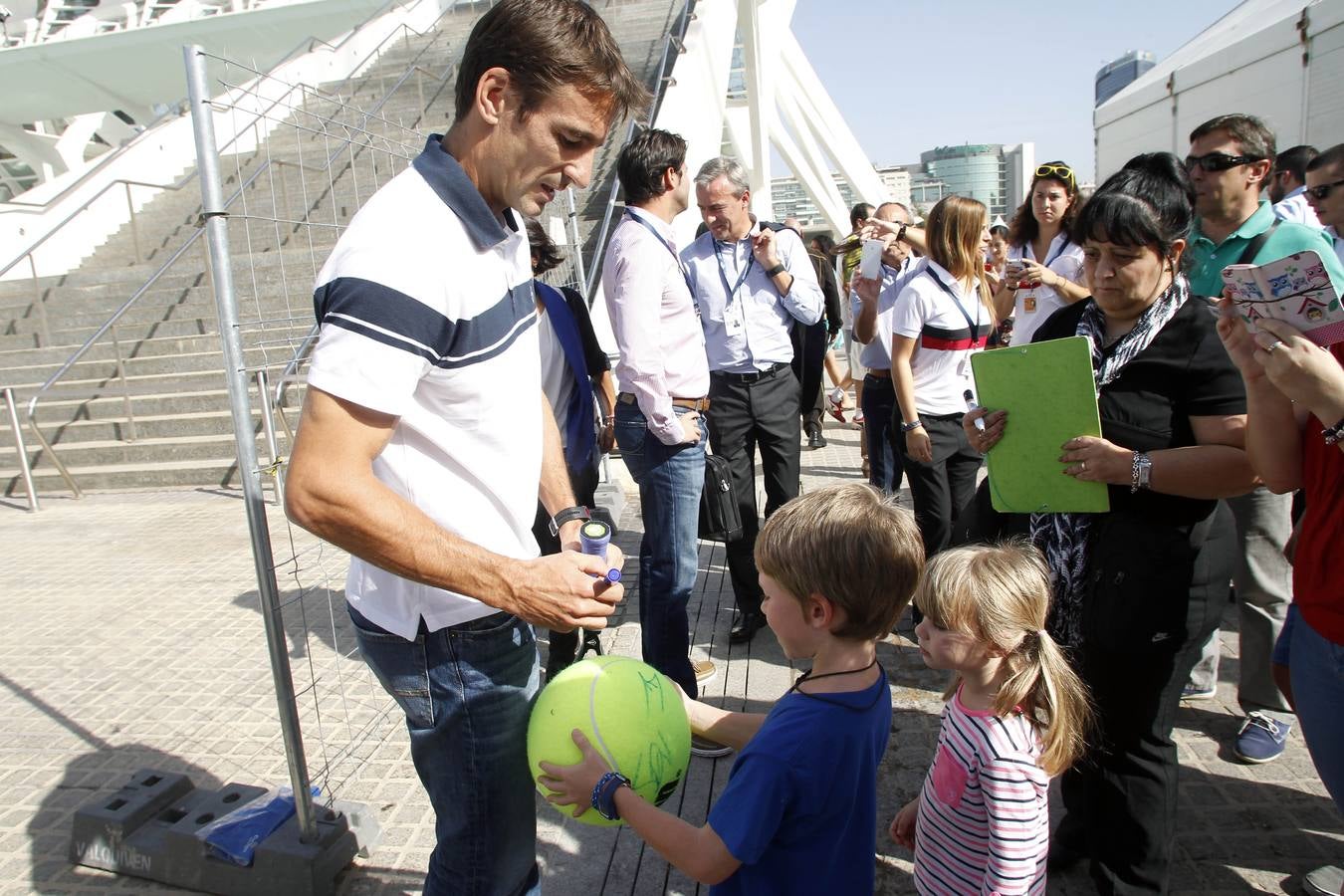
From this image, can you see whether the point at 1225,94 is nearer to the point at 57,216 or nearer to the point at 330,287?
the point at 330,287

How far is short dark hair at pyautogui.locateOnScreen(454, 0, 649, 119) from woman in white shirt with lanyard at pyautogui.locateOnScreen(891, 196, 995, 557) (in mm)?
2879

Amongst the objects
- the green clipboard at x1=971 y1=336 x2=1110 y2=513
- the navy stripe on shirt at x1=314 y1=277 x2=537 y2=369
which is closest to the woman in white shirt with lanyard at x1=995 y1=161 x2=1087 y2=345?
the green clipboard at x1=971 y1=336 x2=1110 y2=513

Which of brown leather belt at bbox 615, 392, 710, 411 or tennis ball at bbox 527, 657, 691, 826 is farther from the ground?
brown leather belt at bbox 615, 392, 710, 411

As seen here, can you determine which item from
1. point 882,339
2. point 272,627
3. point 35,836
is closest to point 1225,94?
point 882,339

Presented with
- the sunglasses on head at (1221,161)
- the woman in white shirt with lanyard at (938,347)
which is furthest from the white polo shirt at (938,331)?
the sunglasses on head at (1221,161)

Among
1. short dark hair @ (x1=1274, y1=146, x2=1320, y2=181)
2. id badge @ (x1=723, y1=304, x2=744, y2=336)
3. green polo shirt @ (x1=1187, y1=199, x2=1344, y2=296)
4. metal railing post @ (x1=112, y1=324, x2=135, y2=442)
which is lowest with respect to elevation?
metal railing post @ (x1=112, y1=324, x2=135, y2=442)

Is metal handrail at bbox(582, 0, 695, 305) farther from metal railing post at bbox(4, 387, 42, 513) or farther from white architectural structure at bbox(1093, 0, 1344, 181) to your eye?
white architectural structure at bbox(1093, 0, 1344, 181)

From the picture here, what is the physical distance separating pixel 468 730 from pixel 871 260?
4.47 m

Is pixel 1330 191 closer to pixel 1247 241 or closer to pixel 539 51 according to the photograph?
pixel 1247 241

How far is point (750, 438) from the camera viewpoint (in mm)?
4605

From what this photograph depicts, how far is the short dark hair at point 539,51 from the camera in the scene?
5.21ft

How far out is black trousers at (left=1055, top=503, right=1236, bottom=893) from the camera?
2.23 meters

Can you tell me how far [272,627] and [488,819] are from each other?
1.05m

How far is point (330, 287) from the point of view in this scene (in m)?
1.42
